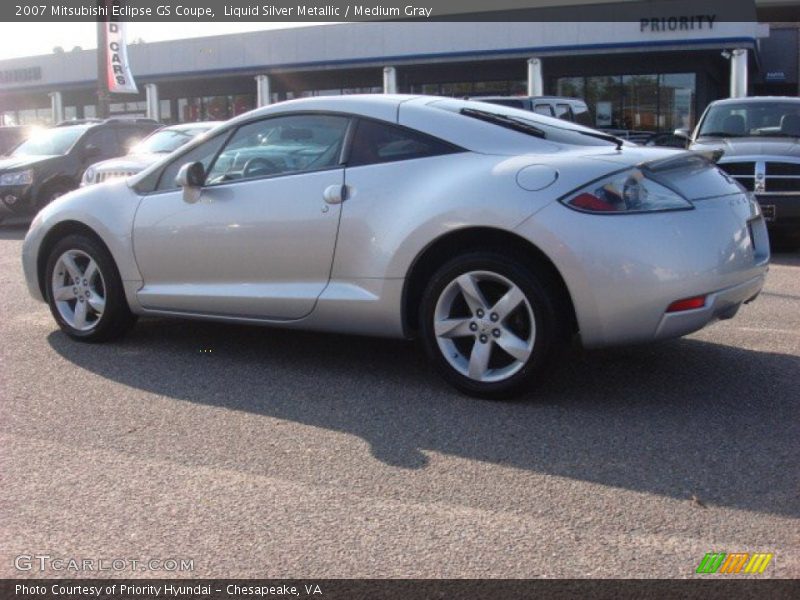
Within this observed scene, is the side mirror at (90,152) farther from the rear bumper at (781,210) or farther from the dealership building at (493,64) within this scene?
the dealership building at (493,64)

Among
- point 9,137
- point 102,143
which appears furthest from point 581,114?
point 9,137

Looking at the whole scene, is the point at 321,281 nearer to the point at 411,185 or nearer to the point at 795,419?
the point at 411,185

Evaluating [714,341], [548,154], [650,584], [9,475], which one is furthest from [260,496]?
[714,341]

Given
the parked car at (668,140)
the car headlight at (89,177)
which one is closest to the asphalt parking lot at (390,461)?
the parked car at (668,140)

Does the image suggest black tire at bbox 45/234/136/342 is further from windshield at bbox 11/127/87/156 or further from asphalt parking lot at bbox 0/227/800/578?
windshield at bbox 11/127/87/156

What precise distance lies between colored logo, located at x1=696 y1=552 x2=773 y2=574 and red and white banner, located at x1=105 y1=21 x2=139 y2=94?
72.9 feet

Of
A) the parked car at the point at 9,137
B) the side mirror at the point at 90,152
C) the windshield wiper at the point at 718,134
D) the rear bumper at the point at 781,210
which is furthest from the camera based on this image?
the parked car at the point at 9,137

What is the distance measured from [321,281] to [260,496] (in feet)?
5.38

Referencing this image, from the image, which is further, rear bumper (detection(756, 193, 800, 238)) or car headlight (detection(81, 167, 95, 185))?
car headlight (detection(81, 167, 95, 185))

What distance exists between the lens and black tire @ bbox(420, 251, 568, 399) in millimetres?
4293

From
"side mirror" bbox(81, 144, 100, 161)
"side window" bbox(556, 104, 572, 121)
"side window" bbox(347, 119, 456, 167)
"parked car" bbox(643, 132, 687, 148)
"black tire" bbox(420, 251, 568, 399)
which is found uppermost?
"side window" bbox(556, 104, 572, 121)

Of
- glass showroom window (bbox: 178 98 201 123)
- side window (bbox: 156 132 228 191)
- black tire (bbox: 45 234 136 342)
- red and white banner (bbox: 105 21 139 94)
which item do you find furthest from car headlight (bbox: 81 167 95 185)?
glass showroom window (bbox: 178 98 201 123)

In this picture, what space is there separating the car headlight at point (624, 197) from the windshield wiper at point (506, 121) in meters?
0.70

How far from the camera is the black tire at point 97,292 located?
5.65 m
